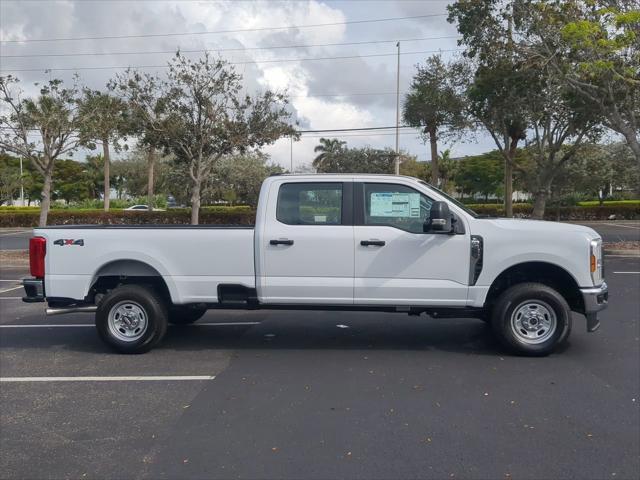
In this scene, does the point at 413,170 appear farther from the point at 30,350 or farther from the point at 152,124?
the point at 30,350

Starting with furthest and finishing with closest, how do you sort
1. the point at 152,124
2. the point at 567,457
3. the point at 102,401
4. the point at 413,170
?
the point at 413,170 < the point at 152,124 < the point at 102,401 < the point at 567,457

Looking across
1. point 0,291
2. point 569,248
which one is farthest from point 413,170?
point 569,248

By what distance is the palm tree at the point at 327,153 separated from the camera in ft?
167

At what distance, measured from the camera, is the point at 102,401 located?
217 inches

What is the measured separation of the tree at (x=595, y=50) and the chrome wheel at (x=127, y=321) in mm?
11824

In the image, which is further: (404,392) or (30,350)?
(30,350)

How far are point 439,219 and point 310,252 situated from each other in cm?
144

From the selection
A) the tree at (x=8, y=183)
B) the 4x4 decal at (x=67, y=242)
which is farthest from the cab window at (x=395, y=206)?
the tree at (x=8, y=183)

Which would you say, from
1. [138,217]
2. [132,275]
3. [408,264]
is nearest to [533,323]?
[408,264]

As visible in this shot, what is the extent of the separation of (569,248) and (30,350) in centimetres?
636

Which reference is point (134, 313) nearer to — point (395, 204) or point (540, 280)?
point (395, 204)

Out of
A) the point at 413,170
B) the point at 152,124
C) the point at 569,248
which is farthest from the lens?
the point at 413,170

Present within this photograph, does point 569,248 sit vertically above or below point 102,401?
above

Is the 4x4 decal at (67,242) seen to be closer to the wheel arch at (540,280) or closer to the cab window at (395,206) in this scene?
the cab window at (395,206)
